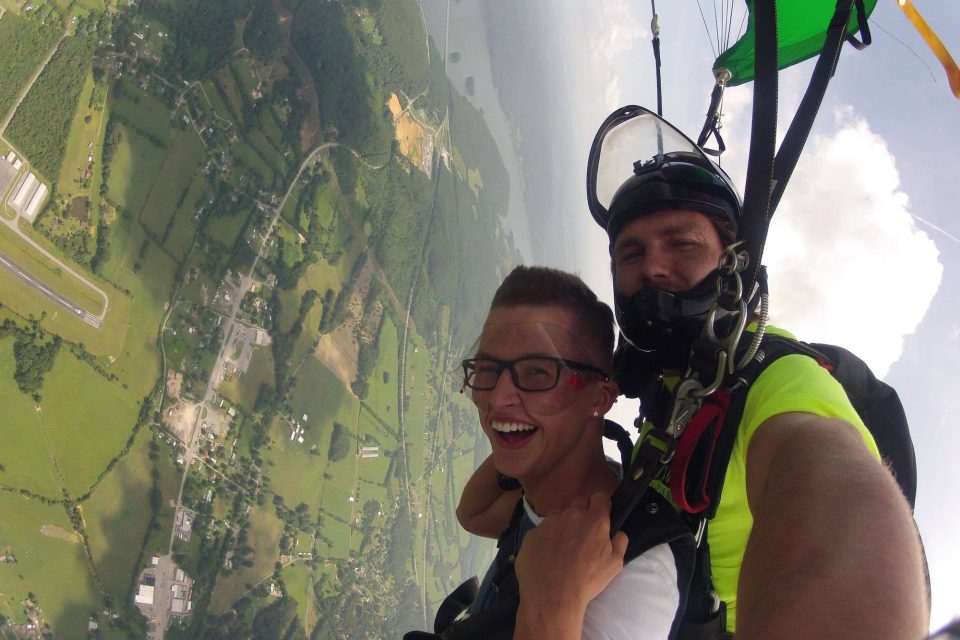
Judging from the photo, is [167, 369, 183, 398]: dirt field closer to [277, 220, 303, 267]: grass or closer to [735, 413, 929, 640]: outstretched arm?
[277, 220, 303, 267]: grass

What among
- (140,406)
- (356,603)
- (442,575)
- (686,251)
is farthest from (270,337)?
(686,251)

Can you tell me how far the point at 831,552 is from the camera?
1.90ft

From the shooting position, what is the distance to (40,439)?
29.8 ft

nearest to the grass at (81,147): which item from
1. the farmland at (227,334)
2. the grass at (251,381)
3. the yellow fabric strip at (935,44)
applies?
the farmland at (227,334)

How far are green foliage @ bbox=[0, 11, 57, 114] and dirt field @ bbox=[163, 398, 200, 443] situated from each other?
6.82 m

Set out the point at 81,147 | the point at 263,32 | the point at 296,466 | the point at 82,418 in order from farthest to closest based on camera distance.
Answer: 1. the point at 263,32
2. the point at 296,466
3. the point at 81,147
4. the point at 82,418

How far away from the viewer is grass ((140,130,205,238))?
11227mm

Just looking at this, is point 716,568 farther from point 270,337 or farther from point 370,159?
point 370,159

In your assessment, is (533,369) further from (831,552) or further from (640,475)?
(831,552)

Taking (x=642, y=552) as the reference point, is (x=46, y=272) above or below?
above

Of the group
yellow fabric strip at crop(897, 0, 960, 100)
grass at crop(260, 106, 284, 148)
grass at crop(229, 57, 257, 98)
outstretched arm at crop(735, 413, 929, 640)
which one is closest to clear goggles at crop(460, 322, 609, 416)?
outstretched arm at crop(735, 413, 929, 640)

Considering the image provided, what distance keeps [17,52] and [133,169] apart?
2658 mm

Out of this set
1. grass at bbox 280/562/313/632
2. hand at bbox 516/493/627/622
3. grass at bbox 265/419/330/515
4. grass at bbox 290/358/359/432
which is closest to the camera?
hand at bbox 516/493/627/622

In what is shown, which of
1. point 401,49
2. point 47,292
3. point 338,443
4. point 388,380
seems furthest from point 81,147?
point 401,49
